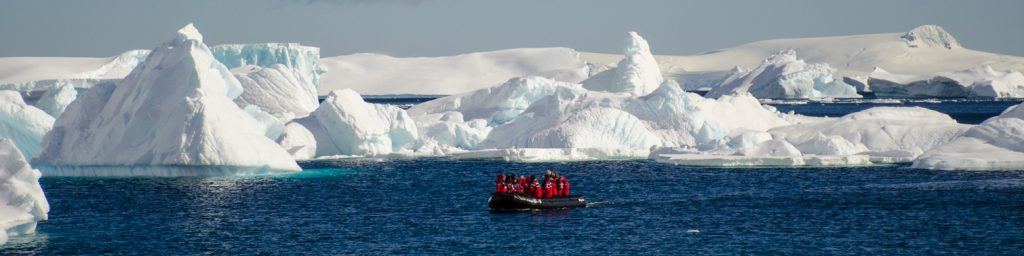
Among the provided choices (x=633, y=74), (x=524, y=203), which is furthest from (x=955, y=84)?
(x=524, y=203)

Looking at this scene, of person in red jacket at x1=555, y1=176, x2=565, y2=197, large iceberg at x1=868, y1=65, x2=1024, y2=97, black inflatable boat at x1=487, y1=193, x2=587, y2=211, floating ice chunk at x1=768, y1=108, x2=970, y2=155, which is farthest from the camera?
large iceberg at x1=868, y1=65, x2=1024, y2=97

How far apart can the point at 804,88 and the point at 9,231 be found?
126m

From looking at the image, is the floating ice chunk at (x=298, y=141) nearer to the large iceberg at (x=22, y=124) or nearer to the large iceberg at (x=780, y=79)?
the large iceberg at (x=22, y=124)

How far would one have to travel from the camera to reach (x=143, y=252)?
32719 mm

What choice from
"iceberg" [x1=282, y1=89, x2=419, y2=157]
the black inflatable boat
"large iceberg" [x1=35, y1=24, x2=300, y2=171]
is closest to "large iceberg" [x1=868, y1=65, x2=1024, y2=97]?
"iceberg" [x1=282, y1=89, x2=419, y2=157]

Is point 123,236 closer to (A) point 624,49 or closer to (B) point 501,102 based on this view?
(B) point 501,102

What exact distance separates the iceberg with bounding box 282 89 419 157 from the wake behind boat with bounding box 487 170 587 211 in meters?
22.5

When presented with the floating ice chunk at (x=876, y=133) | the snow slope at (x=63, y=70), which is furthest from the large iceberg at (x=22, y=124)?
the snow slope at (x=63, y=70)

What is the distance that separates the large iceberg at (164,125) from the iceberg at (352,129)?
9089 millimetres

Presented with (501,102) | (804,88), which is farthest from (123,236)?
(804,88)

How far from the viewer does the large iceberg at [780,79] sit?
146 meters

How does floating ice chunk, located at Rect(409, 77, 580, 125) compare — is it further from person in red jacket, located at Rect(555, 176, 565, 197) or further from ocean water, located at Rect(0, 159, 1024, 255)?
person in red jacket, located at Rect(555, 176, 565, 197)

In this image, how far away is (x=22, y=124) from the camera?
190 ft

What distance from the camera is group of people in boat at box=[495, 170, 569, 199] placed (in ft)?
138
